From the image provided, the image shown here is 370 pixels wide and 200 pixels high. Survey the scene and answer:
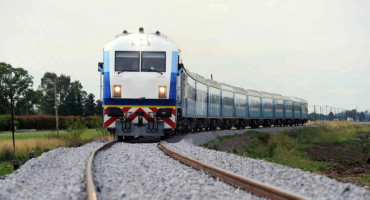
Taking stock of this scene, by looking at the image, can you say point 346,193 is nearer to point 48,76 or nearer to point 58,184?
point 58,184

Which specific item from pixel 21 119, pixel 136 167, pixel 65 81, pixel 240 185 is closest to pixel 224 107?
pixel 136 167

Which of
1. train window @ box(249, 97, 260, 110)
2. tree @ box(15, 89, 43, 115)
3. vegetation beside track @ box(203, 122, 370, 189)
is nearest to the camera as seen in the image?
vegetation beside track @ box(203, 122, 370, 189)

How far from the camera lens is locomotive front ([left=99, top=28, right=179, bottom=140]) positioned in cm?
1566

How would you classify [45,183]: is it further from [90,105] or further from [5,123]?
[90,105]

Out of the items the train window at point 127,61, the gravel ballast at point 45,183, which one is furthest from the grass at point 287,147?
the gravel ballast at point 45,183

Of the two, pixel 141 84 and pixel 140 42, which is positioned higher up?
pixel 140 42

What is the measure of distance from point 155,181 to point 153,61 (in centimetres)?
878

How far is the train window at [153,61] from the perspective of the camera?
51.9 ft

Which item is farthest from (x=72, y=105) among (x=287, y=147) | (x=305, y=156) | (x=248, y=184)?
(x=248, y=184)

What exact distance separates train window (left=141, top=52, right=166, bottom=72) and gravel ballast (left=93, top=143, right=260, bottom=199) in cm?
550

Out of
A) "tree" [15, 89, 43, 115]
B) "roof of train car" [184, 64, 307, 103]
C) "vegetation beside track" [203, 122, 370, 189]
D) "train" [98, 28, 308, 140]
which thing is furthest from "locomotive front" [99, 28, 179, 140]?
"tree" [15, 89, 43, 115]

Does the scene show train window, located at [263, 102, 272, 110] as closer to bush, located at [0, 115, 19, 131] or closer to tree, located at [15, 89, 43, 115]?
bush, located at [0, 115, 19, 131]

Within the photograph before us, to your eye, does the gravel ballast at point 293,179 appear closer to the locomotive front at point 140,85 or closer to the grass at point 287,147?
the grass at point 287,147

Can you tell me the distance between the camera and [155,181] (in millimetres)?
7531
